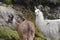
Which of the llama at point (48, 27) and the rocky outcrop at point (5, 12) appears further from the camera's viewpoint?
the rocky outcrop at point (5, 12)

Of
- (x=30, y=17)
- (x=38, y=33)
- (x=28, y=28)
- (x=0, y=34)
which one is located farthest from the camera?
(x=30, y=17)

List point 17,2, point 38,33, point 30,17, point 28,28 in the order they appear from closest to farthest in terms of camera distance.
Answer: point 28,28, point 38,33, point 30,17, point 17,2

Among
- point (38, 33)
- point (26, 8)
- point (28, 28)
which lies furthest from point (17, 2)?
point (28, 28)

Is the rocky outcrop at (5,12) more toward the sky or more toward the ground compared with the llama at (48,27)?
more toward the sky

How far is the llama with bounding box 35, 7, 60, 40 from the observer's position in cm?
1038

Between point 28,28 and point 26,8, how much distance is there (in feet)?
16.3

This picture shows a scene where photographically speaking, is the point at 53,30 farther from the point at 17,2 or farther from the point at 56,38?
the point at 17,2

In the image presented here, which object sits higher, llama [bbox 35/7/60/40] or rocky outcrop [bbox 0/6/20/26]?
rocky outcrop [bbox 0/6/20/26]

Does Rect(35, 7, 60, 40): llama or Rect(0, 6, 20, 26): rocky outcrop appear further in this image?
Rect(0, 6, 20, 26): rocky outcrop

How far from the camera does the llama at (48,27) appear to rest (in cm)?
1038

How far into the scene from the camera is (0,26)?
10.4 meters

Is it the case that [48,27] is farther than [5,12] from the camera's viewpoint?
No

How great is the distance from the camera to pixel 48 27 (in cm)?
1038

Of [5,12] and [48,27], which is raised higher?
[5,12]
